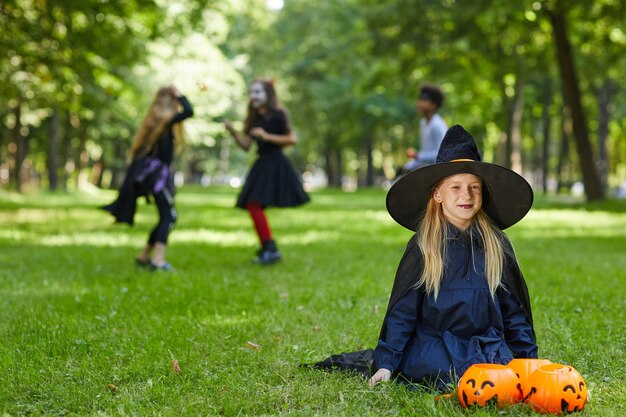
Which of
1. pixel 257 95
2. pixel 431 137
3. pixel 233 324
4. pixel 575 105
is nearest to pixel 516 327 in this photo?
pixel 233 324

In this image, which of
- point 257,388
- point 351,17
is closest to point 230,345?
point 257,388

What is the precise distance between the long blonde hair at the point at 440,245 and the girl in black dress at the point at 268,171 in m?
4.98

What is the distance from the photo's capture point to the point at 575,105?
69.3 feet

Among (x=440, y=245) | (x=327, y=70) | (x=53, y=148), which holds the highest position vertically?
(x=327, y=70)

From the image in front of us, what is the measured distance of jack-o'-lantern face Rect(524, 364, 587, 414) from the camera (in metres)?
3.38

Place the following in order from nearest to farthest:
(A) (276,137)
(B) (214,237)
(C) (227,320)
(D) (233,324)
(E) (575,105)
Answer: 1. (D) (233,324)
2. (C) (227,320)
3. (A) (276,137)
4. (B) (214,237)
5. (E) (575,105)

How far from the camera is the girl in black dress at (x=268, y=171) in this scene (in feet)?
29.5

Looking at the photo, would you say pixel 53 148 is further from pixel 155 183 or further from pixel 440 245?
pixel 440 245

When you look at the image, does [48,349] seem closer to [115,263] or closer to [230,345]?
[230,345]

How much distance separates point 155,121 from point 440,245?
17.3 feet

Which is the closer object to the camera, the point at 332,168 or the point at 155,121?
the point at 155,121

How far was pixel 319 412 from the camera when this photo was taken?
3.57 metres

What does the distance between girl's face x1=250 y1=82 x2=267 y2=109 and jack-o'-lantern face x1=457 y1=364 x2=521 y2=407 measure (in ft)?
19.8

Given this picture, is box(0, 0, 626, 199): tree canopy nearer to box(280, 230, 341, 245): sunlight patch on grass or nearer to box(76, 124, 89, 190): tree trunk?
box(76, 124, 89, 190): tree trunk
